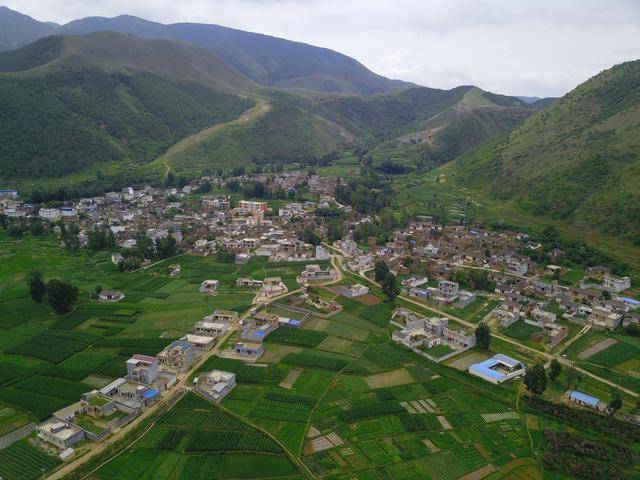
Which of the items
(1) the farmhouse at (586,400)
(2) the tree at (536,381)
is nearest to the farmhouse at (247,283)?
(2) the tree at (536,381)

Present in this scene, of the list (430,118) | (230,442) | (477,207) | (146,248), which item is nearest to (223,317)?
(230,442)

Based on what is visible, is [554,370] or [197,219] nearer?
[554,370]

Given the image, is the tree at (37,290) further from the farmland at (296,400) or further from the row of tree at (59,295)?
the farmland at (296,400)

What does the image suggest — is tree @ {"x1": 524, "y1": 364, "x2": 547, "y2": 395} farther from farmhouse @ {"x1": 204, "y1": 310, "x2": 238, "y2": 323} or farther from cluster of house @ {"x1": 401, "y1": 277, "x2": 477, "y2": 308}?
farmhouse @ {"x1": 204, "y1": 310, "x2": 238, "y2": 323}

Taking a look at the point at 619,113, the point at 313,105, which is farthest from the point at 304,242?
the point at 313,105

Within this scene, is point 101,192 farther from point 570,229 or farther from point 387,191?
point 570,229

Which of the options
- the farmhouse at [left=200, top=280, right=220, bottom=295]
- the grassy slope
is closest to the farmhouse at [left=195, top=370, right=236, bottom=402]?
the farmhouse at [left=200, top=280, right=220, bottom=295]

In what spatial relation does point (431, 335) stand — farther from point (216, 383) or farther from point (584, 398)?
point (216, 383)
